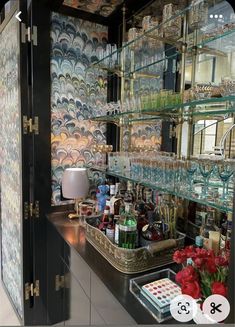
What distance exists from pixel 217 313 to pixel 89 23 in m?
2.08

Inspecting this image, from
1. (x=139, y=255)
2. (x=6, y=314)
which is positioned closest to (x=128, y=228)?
(x=139, y=255)

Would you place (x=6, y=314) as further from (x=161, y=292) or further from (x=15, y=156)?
(x=161, y=292)

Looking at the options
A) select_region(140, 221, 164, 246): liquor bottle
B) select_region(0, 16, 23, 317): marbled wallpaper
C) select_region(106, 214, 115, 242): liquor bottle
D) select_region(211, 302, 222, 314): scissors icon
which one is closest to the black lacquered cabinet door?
select_region(0, 16, 23, 317): marbled wallpaper

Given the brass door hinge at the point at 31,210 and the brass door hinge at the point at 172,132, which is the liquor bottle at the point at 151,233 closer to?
the brass door hinge at the point at 172,132

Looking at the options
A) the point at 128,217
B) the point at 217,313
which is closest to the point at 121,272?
the point at 128,217

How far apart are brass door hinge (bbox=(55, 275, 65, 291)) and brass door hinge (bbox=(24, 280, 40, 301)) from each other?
0.19 metres

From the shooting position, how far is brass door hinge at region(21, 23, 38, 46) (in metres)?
1.77

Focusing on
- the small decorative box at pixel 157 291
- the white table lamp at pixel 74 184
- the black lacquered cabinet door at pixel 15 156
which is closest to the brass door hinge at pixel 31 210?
the black lacquered cabinet door at pixel 15 156

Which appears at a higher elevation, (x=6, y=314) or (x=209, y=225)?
(x=209, y=225)

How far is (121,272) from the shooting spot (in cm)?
120

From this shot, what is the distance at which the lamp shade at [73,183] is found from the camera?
186 cm

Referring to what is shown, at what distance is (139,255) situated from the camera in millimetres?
1200

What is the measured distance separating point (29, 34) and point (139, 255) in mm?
1638

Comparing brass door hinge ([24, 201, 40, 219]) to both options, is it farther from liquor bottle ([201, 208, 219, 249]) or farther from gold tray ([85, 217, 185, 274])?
liquor bottle ([201, 208, 219, 249])
